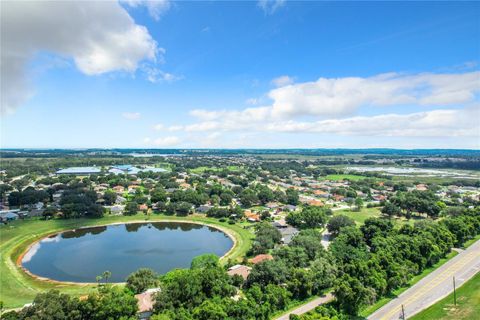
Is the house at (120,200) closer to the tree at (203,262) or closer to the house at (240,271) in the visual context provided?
the tree at (203,262)

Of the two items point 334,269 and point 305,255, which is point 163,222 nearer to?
point 305,255

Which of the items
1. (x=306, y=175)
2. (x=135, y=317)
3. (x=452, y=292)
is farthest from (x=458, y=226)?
(x=306, y=175)

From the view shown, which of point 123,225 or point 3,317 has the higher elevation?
point 3,317

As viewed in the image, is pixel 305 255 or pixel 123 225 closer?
pixel 305 255

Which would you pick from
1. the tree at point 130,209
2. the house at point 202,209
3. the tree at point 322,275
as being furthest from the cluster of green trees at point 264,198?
the tree at point 322,275

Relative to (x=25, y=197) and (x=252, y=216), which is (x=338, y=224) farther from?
(x=25, y=197)

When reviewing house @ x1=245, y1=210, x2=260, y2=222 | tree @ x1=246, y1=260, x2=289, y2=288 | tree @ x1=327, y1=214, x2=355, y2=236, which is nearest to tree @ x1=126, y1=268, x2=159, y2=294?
tree @ x1=246, y1=260, x2=289, y2=288

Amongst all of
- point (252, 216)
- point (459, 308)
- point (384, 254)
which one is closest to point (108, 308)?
point (384, 254)
